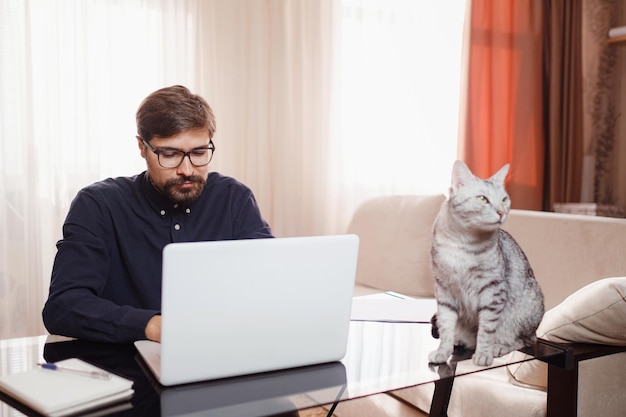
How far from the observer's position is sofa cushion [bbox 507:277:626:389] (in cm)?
145

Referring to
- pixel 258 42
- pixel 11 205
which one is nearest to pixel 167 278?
pixel 11 205

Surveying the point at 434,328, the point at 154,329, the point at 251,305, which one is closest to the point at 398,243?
the point at 434,328

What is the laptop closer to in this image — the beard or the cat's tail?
the cat's tail

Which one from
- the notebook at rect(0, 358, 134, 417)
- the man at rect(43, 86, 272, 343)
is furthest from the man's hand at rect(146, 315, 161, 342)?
the man at rect(43, 86, 272, 343)

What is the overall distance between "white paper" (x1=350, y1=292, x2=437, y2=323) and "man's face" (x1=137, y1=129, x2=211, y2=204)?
0.54m

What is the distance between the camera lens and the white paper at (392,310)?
148cm

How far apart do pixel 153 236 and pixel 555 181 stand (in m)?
3.11

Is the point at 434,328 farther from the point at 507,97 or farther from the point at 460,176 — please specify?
the point at 507,97

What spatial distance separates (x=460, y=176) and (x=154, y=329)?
654mm

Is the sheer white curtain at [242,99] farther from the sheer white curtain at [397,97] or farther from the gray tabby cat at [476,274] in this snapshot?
the gray tabby cat at [476,274]

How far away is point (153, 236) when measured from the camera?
1716 millimetres

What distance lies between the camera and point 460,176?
44.9 inches

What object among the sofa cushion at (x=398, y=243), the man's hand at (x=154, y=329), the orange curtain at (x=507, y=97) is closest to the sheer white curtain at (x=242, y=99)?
the orange curtain at (x=507, y=97)

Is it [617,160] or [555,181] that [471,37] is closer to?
[555,181]
